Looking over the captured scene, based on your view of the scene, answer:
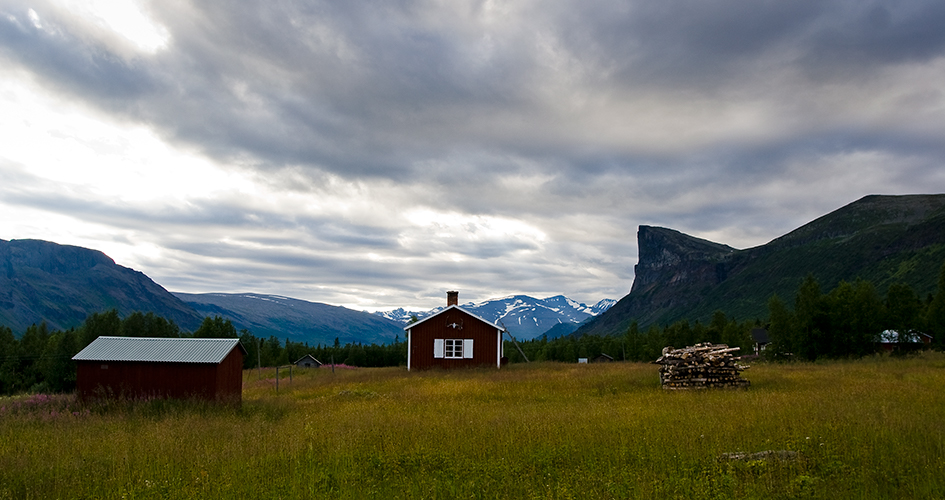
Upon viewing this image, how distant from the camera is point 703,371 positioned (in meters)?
21.5

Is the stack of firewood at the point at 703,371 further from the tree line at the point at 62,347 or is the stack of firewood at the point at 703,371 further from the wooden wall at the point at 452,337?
the tree line at the point at 62,347

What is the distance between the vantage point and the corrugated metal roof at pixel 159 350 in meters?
20.6

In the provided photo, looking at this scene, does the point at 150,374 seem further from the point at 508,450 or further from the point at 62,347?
the point at 62,347

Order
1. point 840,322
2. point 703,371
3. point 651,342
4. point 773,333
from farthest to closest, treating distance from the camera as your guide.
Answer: point 651,342 < point 773,333 < point 840,322 < point 703,371

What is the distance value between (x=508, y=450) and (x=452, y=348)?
2993 cm

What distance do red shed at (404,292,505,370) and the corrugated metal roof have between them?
1887 cm

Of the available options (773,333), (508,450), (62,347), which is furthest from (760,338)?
(508,450)

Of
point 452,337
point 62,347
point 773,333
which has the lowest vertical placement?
point 62,347

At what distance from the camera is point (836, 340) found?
47.7 m

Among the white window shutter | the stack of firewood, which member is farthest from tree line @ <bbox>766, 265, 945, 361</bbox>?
the stack of firewood

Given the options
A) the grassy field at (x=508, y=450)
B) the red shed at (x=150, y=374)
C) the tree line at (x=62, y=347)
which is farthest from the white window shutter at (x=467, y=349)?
the tree line at (x=62, y=347)

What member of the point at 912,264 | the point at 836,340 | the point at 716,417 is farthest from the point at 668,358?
the point at 912,264

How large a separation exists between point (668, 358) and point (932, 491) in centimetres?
1585

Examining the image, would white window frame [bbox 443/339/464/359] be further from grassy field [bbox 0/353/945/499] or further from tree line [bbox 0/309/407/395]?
tree line [bbox 0/309/407/395]
